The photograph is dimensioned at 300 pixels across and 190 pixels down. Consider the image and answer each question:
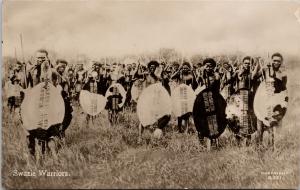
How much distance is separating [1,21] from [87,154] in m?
0.68

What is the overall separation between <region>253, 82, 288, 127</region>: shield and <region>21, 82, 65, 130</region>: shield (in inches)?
34.0

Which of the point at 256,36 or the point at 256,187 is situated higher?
the point at 256,36

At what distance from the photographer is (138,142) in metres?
1.48

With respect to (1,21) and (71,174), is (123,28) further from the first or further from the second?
(71,174)

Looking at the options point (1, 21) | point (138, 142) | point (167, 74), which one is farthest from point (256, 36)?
point (1, 21)

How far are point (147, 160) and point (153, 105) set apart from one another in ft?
0.79

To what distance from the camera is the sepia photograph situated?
146 cm

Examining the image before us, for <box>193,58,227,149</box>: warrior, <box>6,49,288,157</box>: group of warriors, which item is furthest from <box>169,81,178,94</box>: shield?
<box>193,58,227,149</box>: warrior

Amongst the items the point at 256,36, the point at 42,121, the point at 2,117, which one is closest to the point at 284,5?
the point at 256,36

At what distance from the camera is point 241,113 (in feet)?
4.90

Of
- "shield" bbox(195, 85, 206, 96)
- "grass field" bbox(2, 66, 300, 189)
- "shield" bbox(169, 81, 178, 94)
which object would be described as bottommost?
"grass field" bbox(2, 66, 300, 189)

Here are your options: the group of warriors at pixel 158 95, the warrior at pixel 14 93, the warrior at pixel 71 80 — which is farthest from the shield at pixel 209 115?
the warrior at pixel 14 93

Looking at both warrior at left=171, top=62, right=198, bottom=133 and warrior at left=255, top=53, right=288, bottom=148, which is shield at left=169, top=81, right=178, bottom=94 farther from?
warrior at left=255, top=53, right=288, bottom=148

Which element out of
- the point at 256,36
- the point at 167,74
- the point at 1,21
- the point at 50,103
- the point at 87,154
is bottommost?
the point at 87,154
